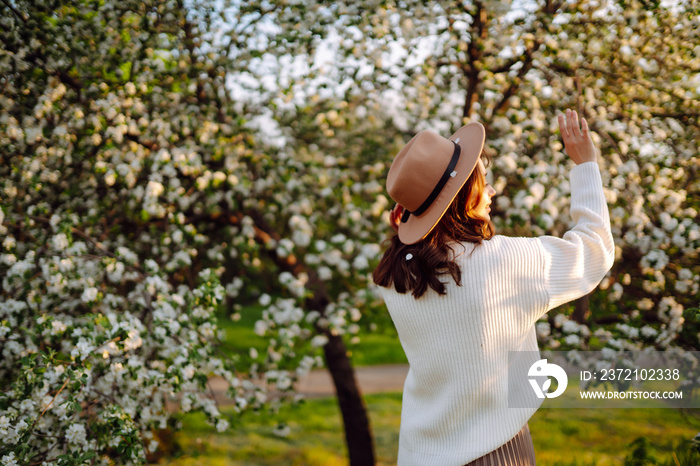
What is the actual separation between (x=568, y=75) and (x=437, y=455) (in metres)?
3.10

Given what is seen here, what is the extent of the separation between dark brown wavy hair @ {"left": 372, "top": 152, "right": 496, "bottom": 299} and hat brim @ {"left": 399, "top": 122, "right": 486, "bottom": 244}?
0.05m

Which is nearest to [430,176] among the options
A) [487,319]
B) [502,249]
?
[502,249]

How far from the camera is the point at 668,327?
3291mm

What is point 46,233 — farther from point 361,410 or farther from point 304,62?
point 361,410

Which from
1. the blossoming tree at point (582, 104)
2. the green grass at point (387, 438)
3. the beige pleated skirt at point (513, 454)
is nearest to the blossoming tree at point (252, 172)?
the blossoming tree at point (582, 104)

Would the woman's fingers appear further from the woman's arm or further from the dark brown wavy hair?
the dark brown wavy hair

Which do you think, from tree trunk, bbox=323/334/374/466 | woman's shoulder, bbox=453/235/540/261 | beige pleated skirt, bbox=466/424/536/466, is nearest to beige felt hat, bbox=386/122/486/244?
woman's shoulder, bbox=453/235/540/261

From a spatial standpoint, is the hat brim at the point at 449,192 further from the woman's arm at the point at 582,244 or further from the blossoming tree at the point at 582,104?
the blossoming tree at the point at 582,104

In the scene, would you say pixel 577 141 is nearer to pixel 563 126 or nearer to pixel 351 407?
pixel 563 126

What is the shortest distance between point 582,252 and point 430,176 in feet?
1.92

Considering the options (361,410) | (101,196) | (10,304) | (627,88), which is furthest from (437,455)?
(627,88)

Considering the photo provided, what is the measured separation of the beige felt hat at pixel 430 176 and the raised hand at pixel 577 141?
0.39m

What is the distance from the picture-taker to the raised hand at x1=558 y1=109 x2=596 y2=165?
1879 mm

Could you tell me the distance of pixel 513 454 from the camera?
1800 millimetres
